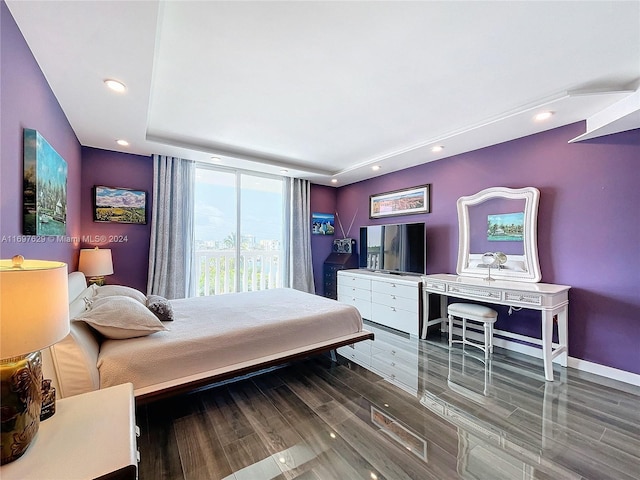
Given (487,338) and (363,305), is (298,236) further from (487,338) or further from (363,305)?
(487,338)

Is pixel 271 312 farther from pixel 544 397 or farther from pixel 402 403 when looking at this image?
pixel 544 397

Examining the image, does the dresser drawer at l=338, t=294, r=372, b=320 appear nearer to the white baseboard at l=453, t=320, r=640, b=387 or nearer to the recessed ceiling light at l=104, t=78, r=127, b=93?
the white baseboard at l=453, t=320, r=640, b=387

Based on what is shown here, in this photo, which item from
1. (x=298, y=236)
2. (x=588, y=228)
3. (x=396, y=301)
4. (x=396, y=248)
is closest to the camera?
(x=588, y=228)

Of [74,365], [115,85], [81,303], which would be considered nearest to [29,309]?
[74,365]

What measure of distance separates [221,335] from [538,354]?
3.25 meters

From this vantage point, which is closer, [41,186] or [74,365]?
[74,365]

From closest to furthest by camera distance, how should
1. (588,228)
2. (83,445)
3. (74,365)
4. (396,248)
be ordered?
1. (83,445)
2. (74,365)
3. (588,228)
4. (396,248)

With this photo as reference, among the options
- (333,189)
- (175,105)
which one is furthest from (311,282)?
(175,105)

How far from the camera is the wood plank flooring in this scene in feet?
4.93

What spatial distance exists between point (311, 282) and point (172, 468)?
3.77 m

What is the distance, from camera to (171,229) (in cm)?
387

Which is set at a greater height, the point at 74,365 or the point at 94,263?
the point at 94,263

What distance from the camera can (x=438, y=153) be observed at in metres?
3.63

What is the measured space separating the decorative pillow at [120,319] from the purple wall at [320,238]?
367 cm
